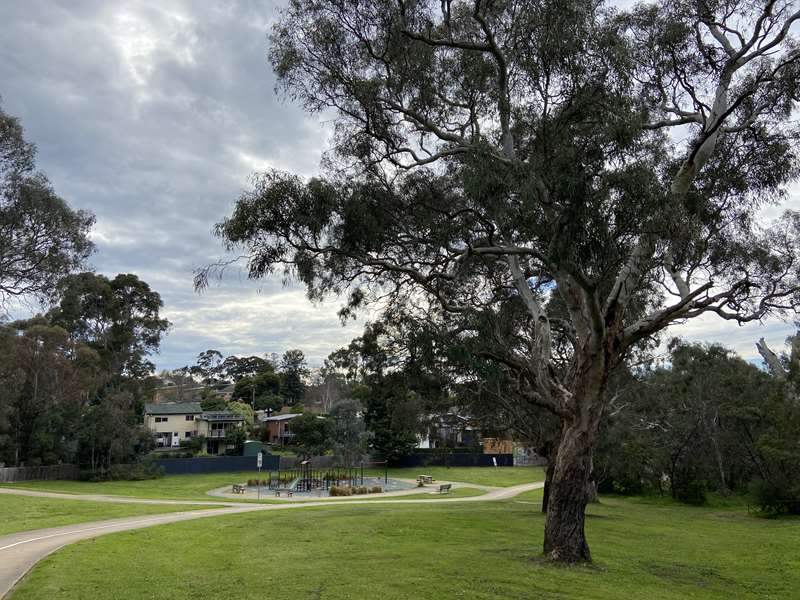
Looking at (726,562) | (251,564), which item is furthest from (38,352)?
(726,562)

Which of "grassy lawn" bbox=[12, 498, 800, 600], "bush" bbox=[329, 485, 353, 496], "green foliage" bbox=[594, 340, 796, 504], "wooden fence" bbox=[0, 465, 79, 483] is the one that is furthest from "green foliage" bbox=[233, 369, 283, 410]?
"grassy lawn" bbox=[12, 498, 800, 600]

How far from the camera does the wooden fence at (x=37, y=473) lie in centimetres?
3978

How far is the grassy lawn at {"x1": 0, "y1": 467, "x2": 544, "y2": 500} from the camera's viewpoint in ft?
119

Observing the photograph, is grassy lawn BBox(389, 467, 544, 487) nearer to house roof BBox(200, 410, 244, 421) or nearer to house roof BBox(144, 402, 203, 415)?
house roof BBox(200, 410, 244, 421)

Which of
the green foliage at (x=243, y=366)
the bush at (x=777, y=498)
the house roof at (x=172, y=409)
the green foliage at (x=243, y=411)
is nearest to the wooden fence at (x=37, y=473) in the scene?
the house roof at (x=172, y=409)

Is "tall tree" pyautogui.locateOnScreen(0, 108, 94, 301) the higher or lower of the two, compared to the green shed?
higher

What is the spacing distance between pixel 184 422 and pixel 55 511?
46.1 metres

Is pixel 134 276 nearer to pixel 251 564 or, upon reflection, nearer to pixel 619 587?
pixel 251 564

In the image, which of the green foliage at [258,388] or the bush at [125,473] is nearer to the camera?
the bush at [125,473]

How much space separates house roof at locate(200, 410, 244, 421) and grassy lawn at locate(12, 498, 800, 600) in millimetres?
47591

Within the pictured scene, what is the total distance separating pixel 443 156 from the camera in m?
14.3

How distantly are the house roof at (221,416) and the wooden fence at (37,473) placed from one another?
23.2 m

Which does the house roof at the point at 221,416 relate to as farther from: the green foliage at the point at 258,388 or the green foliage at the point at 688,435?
the green foliage at the point at 688,435

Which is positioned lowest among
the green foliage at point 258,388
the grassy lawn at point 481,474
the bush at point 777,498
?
the grassy lawn at point 481,474
